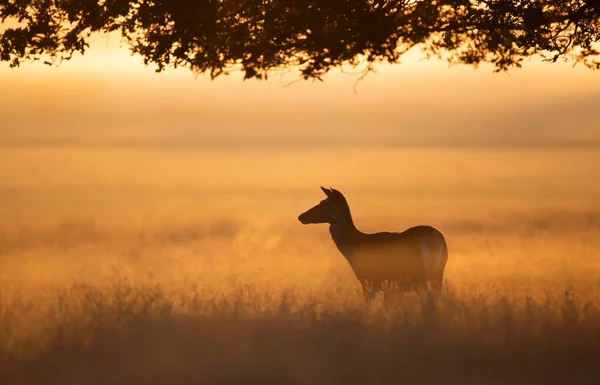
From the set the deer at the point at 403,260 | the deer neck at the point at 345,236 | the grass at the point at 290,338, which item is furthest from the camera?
the deer neck at the point at 345,236

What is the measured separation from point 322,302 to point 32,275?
6158mm

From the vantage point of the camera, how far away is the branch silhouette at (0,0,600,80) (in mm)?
16375

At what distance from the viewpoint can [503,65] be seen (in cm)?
1856

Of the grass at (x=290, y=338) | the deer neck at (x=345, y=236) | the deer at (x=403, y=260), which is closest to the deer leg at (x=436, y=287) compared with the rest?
the deer at (x=403, y=260)

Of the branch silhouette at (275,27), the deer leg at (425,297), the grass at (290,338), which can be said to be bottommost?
the grass at (290,338)

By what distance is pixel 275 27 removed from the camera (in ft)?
53.7

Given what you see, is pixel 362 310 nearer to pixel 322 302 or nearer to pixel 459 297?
pixel 322 302

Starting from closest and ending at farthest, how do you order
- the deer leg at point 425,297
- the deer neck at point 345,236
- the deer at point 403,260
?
the deer leg at point 425,297 < the deer at point 403,260 < the deer neck at point 345,236

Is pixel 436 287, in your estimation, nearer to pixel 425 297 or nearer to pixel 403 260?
pixel 425 297

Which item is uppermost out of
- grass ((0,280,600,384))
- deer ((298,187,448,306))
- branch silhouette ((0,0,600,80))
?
branch silhouette ((0,0,600,80))

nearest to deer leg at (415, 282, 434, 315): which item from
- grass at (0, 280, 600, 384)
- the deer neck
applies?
grass at (0, 280, 600, 384)

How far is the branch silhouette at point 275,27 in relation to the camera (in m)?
16.4

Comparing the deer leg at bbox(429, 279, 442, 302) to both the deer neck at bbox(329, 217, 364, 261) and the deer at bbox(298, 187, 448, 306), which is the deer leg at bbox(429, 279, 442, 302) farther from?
the deer neck at bbox(329, 217, 364, 261)

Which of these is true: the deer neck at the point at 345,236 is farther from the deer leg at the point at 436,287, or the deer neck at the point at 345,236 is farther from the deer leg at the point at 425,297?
the deer leg at the point at 436,287
